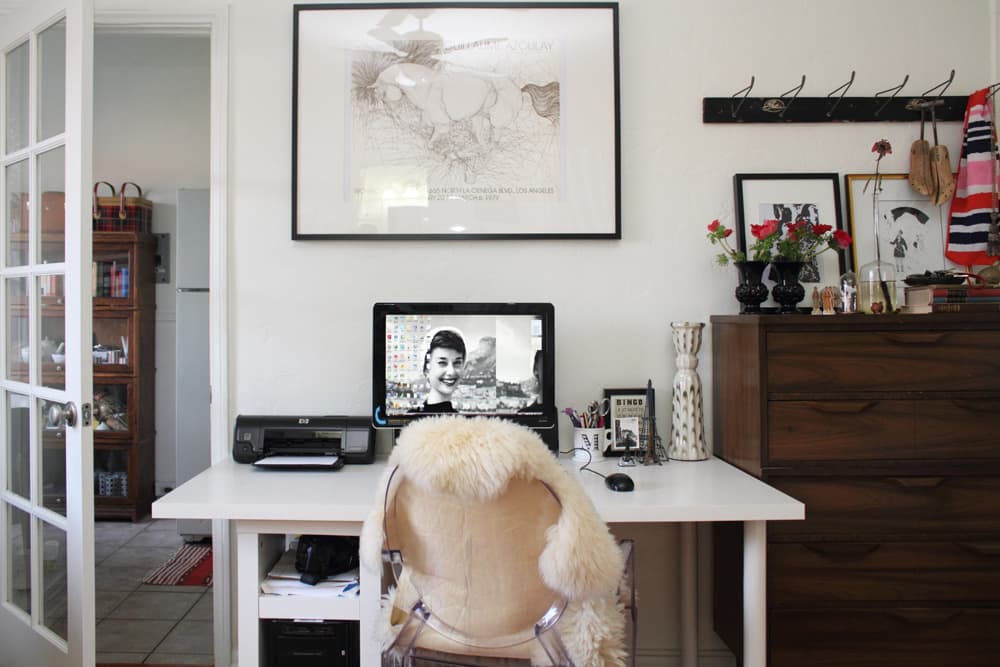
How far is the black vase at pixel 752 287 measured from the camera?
6.61 feet

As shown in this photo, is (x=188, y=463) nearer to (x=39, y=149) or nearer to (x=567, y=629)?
(x=39, y=149)

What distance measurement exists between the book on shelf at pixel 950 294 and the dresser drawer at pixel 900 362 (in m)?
0.11

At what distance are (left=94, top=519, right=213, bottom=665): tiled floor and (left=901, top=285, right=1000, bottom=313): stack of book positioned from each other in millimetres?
2576

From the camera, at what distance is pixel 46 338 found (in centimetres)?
187

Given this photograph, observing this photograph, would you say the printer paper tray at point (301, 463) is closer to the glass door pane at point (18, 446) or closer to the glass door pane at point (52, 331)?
the glass door pane at point (52, 331)

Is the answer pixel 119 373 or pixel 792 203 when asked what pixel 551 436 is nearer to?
pixel 792 203

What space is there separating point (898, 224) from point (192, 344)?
3348 mm

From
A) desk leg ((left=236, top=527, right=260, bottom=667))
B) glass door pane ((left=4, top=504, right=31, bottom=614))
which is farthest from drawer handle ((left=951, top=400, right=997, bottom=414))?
glass door pane ((left=4, top=504, right=31, bottom=614))

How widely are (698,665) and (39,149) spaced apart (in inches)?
102

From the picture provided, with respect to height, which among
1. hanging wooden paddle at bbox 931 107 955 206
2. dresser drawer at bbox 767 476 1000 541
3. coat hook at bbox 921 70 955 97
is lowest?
dresser drawer at bbox 767 476 1000 541

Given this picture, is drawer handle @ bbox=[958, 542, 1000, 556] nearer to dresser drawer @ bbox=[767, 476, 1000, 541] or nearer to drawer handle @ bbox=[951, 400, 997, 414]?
dresser drawer @ bbox=[767, 476, 1000, 541]

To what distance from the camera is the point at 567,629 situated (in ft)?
4.04

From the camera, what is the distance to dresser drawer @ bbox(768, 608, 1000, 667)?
175 cm

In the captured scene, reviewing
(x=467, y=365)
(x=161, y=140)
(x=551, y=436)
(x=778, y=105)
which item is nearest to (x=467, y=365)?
(x=467, y=365)
